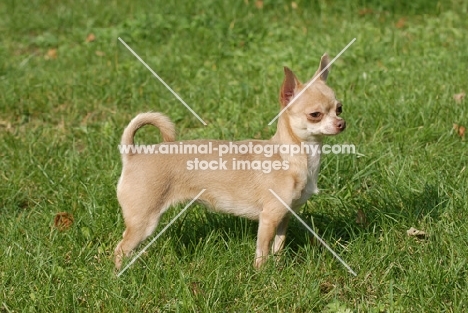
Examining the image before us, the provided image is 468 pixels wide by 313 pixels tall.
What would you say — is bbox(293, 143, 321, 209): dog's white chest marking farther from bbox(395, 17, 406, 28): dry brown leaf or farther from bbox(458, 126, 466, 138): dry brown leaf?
bbox(395, 17, 406, 28): dry brown leaf

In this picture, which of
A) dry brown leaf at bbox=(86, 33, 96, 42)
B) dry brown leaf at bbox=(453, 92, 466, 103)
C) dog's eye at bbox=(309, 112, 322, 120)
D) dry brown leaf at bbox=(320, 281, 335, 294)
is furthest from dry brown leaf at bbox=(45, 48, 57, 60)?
dry brown leaf at bbox=(320, 281, 335, 294)

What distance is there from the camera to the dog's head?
3553 mm

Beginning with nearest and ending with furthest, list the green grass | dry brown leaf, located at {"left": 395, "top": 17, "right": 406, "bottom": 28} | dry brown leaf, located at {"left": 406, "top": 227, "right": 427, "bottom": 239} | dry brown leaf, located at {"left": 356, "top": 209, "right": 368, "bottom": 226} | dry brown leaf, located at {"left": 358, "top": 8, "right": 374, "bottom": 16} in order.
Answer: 1. the green grass
2. dry brown leaf, located at {"left": 406, "top": 227, "right": 427, "bottom": 239}
3. dry brown leaf, located at {"left": 356, "top": 209, "right": 368, "bottom": 226}
4. dry brown leaf, located at {"left": 395, "top": 17, "right": 406, "bottom": 28}
5. dry brown leaf, located at {"left": 358, "top": 8, "right": 374, "bottom": 16}

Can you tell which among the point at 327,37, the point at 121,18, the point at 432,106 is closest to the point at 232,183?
the point at 432,106

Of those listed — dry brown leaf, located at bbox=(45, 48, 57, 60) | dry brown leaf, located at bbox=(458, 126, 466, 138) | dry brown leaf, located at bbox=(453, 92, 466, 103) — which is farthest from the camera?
dry brown leaf, located at bbox=(45, 48, 57, 60)

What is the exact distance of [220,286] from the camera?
350cm

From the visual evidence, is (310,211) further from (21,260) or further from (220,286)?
(21,260)

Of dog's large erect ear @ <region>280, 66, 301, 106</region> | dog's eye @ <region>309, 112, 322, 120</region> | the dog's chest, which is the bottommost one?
the dog's chest

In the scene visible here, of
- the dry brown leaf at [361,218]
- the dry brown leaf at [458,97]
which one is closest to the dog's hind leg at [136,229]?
the dry brown leaf at [361,218]

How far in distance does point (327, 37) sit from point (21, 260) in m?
3.99

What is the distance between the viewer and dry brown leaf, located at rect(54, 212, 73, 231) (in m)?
4.15

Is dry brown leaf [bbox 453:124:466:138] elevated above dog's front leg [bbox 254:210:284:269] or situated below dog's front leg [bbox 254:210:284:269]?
below

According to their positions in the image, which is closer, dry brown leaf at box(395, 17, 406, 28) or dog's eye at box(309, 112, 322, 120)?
dog's eye at box(309, 112, 322, 120)

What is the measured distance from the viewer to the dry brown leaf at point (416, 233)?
3908 millimetres
